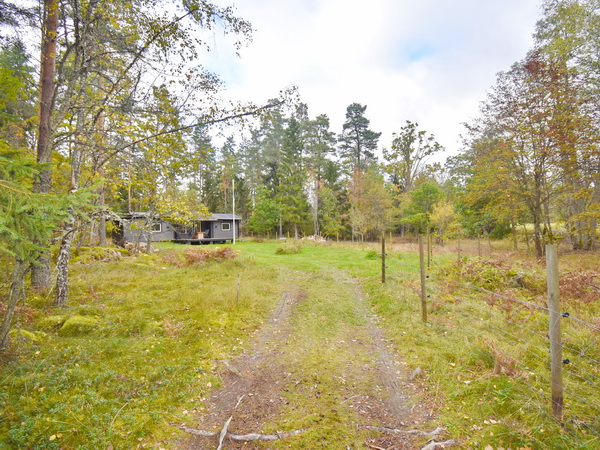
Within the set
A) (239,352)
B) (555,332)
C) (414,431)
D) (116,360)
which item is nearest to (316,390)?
(414,431)

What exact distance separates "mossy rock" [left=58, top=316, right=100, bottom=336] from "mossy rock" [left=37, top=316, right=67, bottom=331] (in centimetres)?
16

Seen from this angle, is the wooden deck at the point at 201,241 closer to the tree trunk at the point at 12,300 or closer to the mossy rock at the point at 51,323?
the mossy rock at the point at 51,323

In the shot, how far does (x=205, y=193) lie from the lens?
3934 cm

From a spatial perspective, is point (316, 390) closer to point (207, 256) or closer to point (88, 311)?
point (88, 311)

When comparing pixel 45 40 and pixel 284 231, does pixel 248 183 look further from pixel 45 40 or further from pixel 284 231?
pixel 45 40

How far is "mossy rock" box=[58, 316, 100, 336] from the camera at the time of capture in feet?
16.3

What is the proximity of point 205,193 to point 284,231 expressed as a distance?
42.6 feet

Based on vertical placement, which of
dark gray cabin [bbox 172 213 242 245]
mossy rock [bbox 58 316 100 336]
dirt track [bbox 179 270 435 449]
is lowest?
dirt track [bbox 179 270 435 449]

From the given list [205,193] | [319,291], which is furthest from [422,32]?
[205,193]

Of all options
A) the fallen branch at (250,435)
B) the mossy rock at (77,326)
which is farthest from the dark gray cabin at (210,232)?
the fallen branch at (250,435)

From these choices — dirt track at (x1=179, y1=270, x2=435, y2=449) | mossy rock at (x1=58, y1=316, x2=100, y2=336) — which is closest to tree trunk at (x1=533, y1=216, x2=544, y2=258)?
dirt track at (x1=179, y1=270, x2=435, y2=449)

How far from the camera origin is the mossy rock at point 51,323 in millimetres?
5052

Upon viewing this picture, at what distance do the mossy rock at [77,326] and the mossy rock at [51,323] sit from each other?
0.53ft

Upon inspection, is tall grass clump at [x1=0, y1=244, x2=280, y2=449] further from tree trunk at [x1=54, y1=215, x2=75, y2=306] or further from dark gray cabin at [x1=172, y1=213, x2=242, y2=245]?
dark gray cabin at [x1=172, y1=213, x2=242, y2=245]
